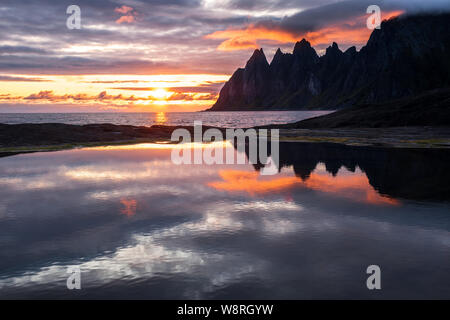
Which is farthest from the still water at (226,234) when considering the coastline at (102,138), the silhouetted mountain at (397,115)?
the silhouetted mountain at (397,115)

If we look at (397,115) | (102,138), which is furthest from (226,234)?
(397,115)

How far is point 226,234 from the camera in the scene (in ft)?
60.0

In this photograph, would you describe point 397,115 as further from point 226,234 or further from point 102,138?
point 226,234

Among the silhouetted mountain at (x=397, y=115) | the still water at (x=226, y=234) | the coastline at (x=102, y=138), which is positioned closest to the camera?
the still water at (x=226, y=234)

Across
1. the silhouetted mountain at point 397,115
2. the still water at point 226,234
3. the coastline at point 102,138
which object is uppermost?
the silhouetted mountain at point 397,115

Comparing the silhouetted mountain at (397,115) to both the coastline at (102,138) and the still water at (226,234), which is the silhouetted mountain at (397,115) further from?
the still water at (226,234)

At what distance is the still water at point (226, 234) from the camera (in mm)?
12953

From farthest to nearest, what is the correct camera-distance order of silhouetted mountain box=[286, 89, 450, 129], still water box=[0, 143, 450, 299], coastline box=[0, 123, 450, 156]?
silhouetted mountain box=[286, 89, 450, 129] → coastline box=[0, 123, 450, 156] → still water box=[0, 143, 450, 299]

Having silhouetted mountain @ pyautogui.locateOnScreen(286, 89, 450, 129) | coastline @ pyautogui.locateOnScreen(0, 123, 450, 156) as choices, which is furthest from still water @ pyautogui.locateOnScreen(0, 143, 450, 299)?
silhouetted mountain @ pyautogui.locateOnScreen(286, 89, 450, 129)

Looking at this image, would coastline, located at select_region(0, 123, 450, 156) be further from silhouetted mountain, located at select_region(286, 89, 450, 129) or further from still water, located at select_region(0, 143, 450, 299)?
still water, located at select_region(0, 143, 450, 299)

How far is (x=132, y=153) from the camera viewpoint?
2180 inches

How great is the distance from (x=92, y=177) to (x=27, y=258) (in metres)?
19.8

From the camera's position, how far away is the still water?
1295cm
